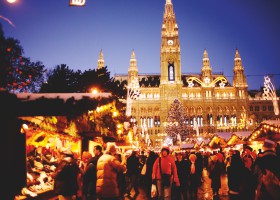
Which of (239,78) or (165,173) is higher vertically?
(239,78)

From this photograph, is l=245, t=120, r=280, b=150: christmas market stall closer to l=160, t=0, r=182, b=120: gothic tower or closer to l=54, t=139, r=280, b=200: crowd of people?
l=54, t=139, r=280, b=200: crowd of people

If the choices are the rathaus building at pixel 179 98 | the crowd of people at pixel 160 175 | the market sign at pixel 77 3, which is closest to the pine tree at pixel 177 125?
the rathaus building at pixel 179 98

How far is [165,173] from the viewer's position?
23.7 feet

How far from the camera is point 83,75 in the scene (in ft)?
70.9

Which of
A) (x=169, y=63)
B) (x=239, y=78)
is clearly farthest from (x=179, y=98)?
(x=239, y=78)

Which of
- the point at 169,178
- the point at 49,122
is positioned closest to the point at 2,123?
the point at 49,122

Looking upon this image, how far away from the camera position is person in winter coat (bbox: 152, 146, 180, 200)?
7.23 meters

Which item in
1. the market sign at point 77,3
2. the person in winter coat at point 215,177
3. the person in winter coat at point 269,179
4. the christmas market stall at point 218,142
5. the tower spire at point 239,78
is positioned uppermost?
the tower spire at point 239,78

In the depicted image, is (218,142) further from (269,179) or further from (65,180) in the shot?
(269,179)

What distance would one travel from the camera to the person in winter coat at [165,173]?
7.23m

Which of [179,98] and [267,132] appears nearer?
[267,132]

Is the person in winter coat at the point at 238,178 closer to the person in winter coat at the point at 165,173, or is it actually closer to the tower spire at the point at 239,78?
the person in winter coat at the point at 165,173

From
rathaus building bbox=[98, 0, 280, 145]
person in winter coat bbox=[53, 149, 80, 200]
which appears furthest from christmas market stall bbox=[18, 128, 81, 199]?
rathaus building bbox=[98, 0, 280, 145]

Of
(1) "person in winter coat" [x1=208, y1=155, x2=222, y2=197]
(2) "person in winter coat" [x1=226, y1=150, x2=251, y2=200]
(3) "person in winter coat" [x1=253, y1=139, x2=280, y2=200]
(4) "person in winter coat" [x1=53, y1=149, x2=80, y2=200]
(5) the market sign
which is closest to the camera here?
(3) "person in winter coat" [x1=253, y1=139, x2=280, y2=200]
